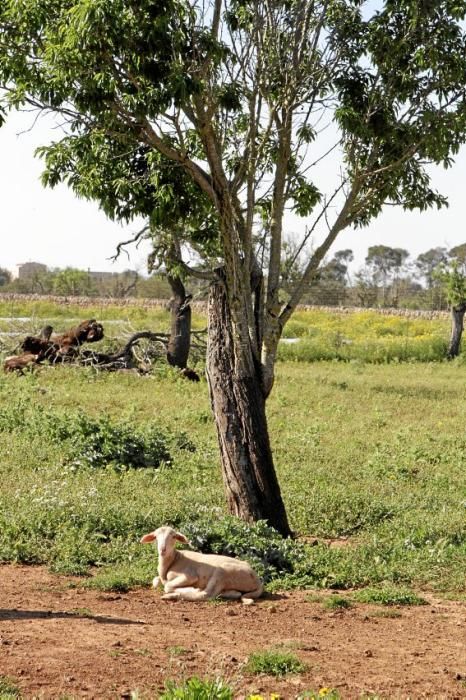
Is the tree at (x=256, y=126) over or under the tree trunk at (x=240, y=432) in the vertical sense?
over

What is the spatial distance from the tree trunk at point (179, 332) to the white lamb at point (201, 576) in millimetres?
15077

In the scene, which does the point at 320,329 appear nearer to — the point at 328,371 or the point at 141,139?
the point at 328,371

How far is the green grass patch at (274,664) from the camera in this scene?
5.62m

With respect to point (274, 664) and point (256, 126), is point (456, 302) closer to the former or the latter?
point (256, 126)

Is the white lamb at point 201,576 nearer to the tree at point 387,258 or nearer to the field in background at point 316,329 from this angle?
the field in background at point 316,329

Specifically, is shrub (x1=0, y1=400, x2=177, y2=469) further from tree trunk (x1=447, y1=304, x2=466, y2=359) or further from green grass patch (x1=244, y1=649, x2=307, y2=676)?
tree trunk (x1=447, y1=304, x2=466, y2=359)

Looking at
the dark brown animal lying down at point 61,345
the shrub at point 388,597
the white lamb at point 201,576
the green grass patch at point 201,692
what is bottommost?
the shrub at point 388,597

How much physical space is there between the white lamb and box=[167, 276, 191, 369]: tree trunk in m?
15.1

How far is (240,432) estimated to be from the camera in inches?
380

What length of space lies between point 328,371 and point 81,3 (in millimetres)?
18583

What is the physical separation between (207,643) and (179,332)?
1704 cm

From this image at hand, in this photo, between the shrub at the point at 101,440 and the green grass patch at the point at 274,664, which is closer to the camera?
the green grass patch at the point at 274,664

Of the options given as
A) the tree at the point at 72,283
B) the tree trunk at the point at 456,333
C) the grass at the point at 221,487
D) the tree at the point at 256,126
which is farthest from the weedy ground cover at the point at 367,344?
the tree at the point at 72,283

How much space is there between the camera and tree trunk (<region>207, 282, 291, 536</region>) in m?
9.58
